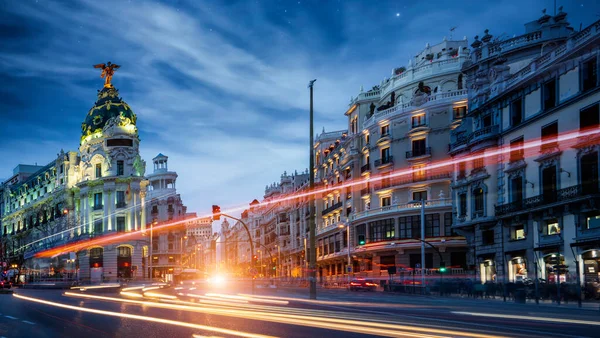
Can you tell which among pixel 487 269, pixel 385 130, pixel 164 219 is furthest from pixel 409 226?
pixel 164 219

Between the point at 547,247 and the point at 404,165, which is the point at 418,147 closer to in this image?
the point at 404,165

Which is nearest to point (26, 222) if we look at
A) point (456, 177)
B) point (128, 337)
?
point (456, 177)

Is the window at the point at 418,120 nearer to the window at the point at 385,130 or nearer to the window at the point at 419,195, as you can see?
the window at the point at 385,130

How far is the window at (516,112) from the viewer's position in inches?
1646

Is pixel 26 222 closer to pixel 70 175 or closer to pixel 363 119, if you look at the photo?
pixel 70 175

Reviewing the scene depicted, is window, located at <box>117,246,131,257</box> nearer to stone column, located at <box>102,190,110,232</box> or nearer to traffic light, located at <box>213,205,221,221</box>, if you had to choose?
stone column, located at <box>102,190,110,232</box>

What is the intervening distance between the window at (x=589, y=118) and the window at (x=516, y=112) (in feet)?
21.5

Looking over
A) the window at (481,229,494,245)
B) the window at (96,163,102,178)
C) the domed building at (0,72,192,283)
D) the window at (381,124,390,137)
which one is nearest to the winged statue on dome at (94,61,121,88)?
the domed building at (0,72,192,283)

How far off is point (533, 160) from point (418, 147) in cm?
2595

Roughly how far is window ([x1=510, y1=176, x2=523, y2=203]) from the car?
1881cm

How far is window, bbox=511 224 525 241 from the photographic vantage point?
4162 centimetres

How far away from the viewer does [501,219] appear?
43.4 meters

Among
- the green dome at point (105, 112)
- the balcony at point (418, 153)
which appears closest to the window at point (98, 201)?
the green dome at point (105, 112)

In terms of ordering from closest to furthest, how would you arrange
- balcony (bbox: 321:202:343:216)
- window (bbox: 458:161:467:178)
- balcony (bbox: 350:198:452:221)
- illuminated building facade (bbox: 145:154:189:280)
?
window (bbox: 458:161:467:178) < balcony (bbox: 350:198:452:221) < balcony (bbox: 321:202:343:216) < illuminated building facade (bbox: 145:154:189:280)
